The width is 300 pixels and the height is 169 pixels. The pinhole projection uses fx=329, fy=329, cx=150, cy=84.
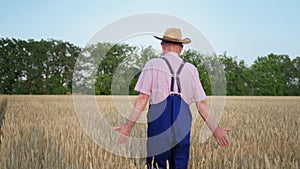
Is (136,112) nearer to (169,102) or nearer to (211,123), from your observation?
(169,102)

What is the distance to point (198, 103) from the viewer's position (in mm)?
2830

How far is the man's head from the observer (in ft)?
9.01

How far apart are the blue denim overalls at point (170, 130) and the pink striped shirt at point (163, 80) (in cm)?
3

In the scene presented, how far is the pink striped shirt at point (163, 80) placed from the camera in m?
2.67

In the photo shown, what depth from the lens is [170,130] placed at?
107 inches

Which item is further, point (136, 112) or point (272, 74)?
point (272, 74)

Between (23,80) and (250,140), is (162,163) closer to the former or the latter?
(250,140)

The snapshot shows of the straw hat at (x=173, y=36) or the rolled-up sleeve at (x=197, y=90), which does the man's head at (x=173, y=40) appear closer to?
the straw hat at (x=173, y=36)

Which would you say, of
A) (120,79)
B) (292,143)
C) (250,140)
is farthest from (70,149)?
(292,143)

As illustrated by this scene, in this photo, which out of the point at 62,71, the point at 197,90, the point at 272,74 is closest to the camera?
the point at 197,90

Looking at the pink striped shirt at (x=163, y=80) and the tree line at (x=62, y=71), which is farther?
the tree line at (x=62, y=71)

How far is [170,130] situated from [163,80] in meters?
0.42

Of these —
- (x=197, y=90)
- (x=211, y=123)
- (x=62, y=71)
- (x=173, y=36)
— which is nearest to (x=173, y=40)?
(x=173, y=36)

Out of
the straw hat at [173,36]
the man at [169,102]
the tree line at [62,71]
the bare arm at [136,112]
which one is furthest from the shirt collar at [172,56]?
the tree line at [62,71]
